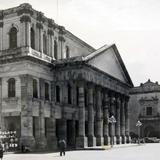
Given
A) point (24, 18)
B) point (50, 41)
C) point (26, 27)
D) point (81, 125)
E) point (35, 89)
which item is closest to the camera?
point (24, 18)

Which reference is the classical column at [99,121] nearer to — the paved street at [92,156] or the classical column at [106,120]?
the classical column at [106,120]

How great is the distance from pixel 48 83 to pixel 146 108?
1722 inches

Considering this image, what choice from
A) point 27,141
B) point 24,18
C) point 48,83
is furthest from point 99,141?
point 24,18

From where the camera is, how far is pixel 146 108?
87.4m

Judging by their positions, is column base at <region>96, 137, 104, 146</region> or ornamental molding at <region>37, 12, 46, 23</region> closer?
ornamental molding at <region>37, 12, 46, 23</region>

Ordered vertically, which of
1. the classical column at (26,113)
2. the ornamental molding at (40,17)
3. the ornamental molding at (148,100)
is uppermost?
the ornamental molding at (40,17)

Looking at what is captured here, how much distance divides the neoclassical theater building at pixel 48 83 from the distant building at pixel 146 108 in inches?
1184

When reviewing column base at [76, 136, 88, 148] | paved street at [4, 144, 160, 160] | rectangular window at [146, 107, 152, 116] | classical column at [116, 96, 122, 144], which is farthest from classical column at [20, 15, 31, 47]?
rectangular window at [146, 107, 152, 116]

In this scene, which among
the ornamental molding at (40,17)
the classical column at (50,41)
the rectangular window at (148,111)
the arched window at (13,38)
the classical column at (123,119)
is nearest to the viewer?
the arched window at (13,38)

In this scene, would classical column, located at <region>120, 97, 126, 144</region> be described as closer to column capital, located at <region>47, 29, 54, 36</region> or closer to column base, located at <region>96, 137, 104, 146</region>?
column base, located at <region>96, 137, 104, 146</region>

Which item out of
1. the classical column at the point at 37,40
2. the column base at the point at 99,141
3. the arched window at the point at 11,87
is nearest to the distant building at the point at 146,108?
the column base at the point at 99,141

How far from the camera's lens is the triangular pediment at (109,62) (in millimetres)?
51375

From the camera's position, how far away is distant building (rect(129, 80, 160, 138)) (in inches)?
3351

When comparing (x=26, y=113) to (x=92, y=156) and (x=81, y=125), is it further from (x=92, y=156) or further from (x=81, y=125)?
(x=92, y=156)
